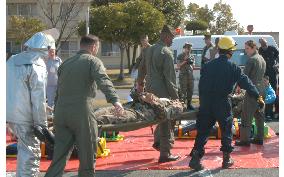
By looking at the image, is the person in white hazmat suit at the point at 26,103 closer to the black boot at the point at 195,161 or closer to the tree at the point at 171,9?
the black boot at the point at 195,161

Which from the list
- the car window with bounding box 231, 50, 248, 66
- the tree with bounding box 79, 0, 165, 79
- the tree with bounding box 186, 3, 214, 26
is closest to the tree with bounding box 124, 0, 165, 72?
the tree with bounding box 79, 0, 165, 79

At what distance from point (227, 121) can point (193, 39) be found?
10.5m

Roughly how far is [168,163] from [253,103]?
89.1 inches

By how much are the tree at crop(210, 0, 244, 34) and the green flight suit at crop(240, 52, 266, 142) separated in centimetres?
4504

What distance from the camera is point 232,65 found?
7797 mm

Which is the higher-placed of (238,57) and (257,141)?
(238,57)

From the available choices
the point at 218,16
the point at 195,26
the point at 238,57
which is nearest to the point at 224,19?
the point at 218,16

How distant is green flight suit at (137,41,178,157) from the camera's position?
27.3ft

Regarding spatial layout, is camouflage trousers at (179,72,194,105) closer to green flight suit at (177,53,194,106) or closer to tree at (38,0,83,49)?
green flight suit at (177,53,194,106)

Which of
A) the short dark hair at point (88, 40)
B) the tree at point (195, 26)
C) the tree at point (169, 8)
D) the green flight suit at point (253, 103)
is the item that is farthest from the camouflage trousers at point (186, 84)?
the tree at point (195, 26)

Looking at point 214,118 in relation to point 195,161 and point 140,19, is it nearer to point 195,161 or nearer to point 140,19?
point 195,161

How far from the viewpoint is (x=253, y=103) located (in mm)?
9609

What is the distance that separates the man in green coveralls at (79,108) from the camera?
19.9ft

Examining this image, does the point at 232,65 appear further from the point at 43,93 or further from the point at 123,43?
the point at 123,43
